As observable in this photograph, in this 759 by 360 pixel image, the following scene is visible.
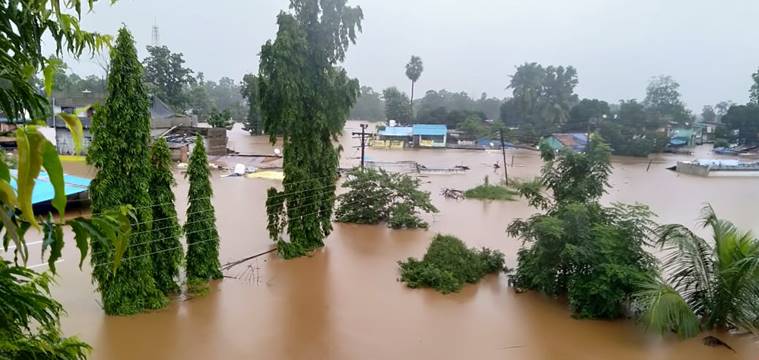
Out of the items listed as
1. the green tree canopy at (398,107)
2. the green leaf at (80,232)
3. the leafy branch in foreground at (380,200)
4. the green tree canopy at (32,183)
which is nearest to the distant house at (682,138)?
the green tree canopy at (398,107)

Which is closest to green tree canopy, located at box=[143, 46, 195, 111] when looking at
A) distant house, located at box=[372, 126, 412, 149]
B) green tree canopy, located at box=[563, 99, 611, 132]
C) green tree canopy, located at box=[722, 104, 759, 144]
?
distant house, located at box=[372, 126, 412, 149]

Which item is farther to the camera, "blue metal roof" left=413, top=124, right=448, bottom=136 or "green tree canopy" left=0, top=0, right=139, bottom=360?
"blue metal roof" left=413, top=124, right=448, bottom=136

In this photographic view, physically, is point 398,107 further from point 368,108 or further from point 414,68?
point 368,108

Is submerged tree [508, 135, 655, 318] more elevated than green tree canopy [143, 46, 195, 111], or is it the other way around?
green tree canopy [143, 46, 195, 111]

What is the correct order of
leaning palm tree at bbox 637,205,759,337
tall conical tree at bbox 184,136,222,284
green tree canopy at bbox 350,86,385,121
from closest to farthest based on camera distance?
leaning palm tree at bbox 637,205,759,337 → tall conical tree at bbox 184,136,222,284 → green tree canopy at bbox 350,86,385,121

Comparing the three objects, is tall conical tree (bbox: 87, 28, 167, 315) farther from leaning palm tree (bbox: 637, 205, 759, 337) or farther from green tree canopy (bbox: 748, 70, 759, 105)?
green tree canopy (bbox: 748, 70, 759, 105)

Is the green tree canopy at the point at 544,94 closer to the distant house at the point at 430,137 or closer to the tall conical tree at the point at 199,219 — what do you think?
the distant house at the point at 430,137
